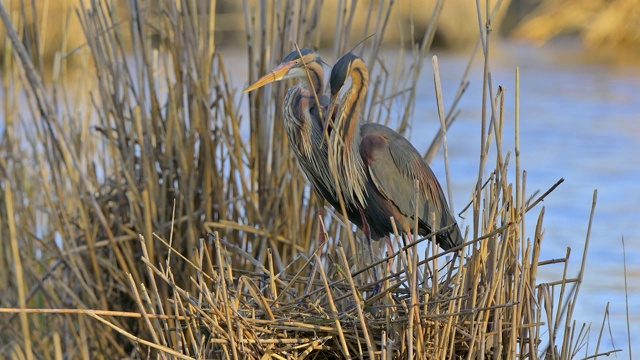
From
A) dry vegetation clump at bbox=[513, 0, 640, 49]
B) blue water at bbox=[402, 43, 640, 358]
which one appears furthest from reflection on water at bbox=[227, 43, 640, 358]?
dry vegetation clump at bbox=[513, 0, 640, 49]

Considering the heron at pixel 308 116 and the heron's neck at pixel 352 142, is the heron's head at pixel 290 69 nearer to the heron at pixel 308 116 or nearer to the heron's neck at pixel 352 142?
the heron at pixel 308 116

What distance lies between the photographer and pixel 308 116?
2266 mm

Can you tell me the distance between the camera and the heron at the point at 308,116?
220cm

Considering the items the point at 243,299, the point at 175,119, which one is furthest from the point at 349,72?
the point at 175,119

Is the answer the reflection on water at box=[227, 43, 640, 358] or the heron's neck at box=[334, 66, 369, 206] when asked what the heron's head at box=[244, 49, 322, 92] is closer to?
the heron's neck at box=[334, 66, 369, 206]

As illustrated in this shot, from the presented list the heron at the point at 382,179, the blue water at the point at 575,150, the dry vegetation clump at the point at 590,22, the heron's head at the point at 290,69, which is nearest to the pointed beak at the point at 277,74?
the heron's head at the point at 290,69

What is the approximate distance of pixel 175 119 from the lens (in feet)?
8.81

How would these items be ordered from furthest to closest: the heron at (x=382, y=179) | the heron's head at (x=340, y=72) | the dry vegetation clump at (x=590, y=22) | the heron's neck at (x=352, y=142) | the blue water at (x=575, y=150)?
the dry vegetation clump at (x=590, y=22), the blue water at (x=575, y=150), the heron at (x=382, y=179), the heron's neck at (x=352, y=142), the heron's head at (x=340, y=72)

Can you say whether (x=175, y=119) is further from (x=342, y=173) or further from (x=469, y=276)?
(x=469, y=276)

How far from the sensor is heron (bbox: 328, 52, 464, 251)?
2.27m

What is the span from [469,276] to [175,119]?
1.25m

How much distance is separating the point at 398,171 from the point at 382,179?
4 cm

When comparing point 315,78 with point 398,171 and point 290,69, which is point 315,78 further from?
point 398,171

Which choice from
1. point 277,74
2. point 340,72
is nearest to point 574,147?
point 277,74
